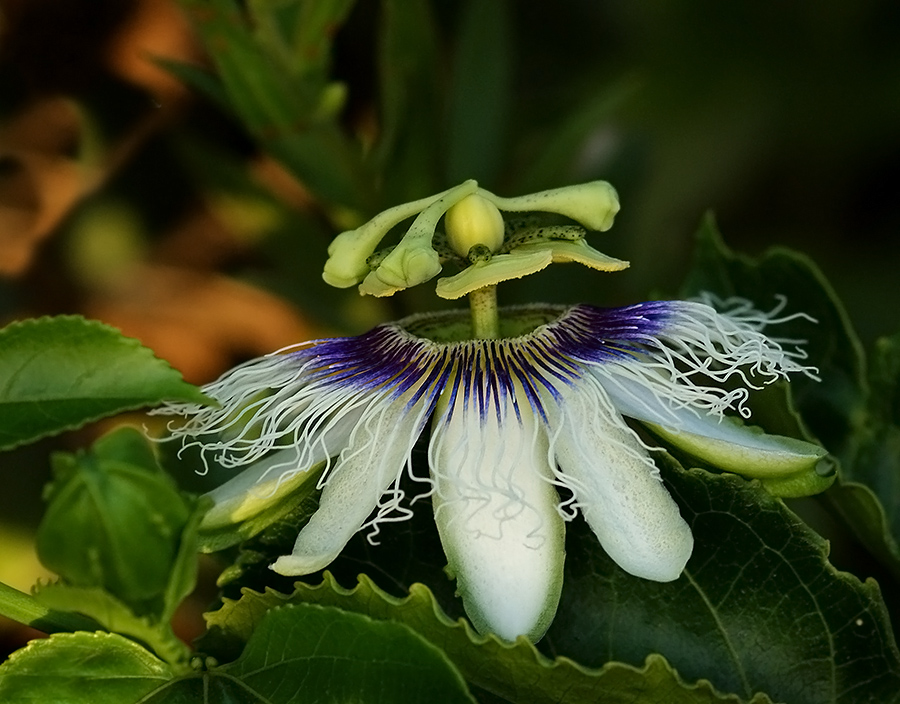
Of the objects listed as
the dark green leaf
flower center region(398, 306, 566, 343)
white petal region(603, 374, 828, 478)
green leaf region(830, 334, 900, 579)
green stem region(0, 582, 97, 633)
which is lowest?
green leaf region(830, 334, 900, 579)

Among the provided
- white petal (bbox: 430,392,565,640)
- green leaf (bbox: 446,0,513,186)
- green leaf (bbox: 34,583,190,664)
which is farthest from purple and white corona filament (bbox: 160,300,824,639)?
green leaf (bbox: 446,0,513,186)

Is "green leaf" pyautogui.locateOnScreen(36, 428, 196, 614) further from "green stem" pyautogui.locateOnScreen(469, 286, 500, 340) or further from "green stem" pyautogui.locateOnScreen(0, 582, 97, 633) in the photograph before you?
"green stem" pyautogui.locateOnScreen(469, 286, 500, 340)

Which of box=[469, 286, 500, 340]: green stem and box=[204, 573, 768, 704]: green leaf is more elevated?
box=[469, 286, 500, 340]: green stem

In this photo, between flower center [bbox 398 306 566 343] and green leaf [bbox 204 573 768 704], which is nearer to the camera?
green leaf [bbox 204 573 768 704]

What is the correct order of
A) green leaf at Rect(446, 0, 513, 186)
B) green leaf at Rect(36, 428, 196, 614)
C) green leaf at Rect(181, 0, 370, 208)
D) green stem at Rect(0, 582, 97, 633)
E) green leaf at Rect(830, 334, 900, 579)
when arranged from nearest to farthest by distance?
green leaf at Rect(36, 428, 196, 614), green stem at Rect(0, 582, 97, 633), green leaf at Rect(830, 334, 900, 579), green leaf at Rect(181, 0, 370, 208), green leaf at Rect(446, 0, 513, 186)

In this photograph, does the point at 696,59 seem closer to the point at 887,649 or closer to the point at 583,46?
the point at 583,46

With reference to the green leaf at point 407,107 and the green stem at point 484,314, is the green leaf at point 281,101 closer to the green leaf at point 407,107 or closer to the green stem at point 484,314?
the green leaf at point 407,107

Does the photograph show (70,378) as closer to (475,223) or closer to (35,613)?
(35,613)
